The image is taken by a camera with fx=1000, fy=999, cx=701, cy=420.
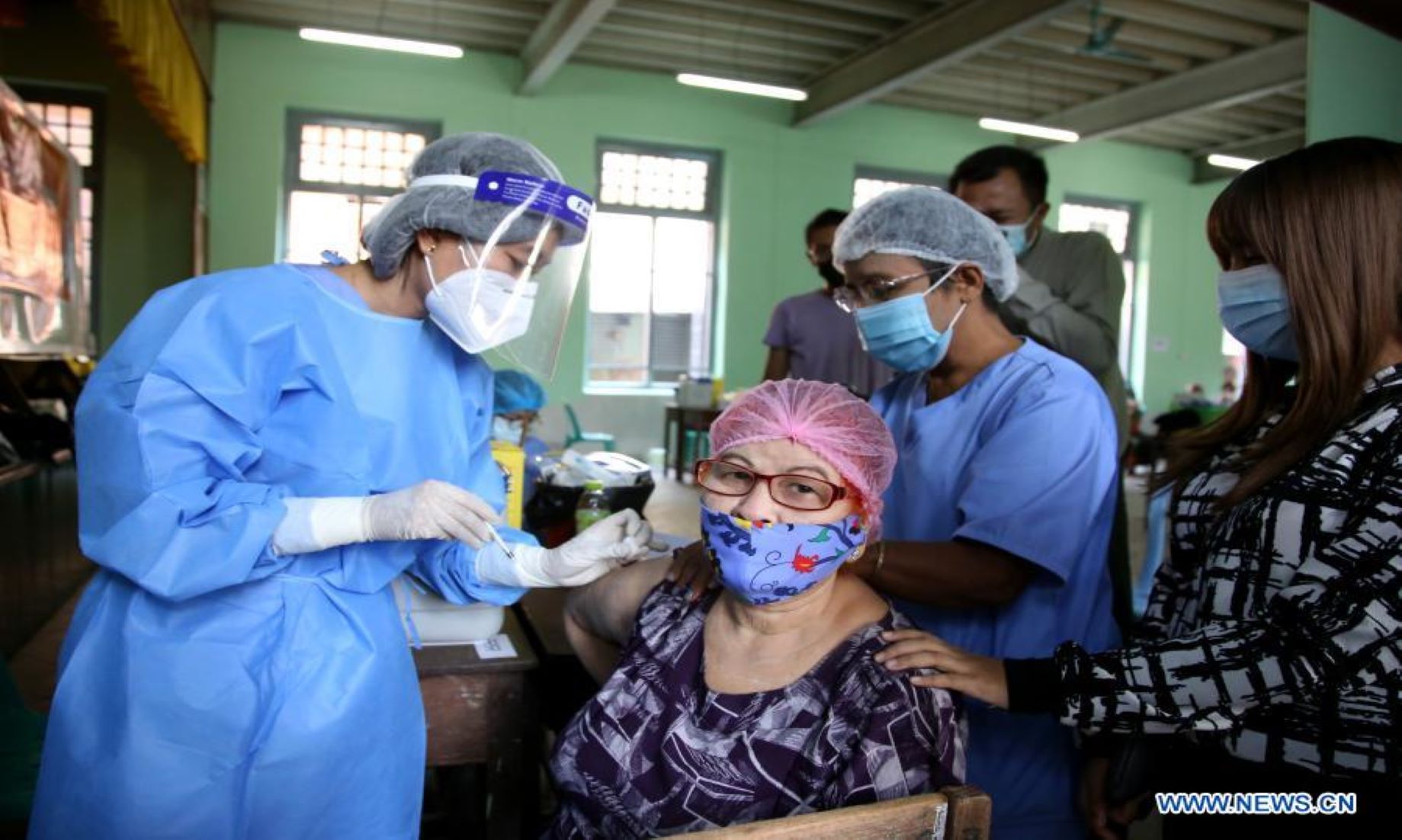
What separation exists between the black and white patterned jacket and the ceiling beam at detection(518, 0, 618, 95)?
6097 millimetres

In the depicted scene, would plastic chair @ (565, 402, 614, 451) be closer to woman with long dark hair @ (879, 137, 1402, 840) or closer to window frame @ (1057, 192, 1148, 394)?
window frame @ (1057, 192, 1148, 394)

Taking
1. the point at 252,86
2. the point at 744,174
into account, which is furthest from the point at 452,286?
the point at 744,174

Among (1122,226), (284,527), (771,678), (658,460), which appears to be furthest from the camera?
(1122,226)

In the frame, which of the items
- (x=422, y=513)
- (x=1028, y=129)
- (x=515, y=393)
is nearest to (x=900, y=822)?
(x=422, y=513)

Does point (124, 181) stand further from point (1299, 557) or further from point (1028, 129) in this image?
point (1299, 557)

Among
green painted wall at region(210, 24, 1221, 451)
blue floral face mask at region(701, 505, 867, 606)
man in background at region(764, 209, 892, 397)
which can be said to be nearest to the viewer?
blue floral face mask at region(701, 505, 867, 606)

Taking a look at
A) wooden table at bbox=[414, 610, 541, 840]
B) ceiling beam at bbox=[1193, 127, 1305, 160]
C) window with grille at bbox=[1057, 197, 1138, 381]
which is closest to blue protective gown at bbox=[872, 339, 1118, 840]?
wooden table at bbox=[414, 610, 541, 840]

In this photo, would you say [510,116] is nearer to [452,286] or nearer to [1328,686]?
[452,286]

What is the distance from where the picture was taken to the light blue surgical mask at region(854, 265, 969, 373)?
1.66m

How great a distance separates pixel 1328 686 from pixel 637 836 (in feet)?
2.72

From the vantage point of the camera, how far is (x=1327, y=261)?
3.60ft

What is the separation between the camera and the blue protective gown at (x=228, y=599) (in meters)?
1.20

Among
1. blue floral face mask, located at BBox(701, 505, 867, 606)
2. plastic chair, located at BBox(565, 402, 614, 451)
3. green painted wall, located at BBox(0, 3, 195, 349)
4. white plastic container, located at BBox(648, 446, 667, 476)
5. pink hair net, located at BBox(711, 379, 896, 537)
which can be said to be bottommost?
white plastic container, located at BBox(648, 446, 667, 476)

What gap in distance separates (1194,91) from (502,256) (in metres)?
8.55
